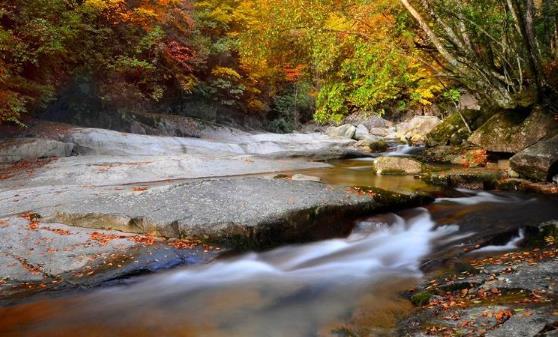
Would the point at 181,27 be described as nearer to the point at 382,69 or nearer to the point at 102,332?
the point at 382,69

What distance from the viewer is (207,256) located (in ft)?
19.8

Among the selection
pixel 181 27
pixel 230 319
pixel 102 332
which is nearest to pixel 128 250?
pixel 102 332

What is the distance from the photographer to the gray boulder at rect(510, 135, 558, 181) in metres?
9.27

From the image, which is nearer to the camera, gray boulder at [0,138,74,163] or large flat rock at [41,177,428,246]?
large flat rock at [41,177,428,246]

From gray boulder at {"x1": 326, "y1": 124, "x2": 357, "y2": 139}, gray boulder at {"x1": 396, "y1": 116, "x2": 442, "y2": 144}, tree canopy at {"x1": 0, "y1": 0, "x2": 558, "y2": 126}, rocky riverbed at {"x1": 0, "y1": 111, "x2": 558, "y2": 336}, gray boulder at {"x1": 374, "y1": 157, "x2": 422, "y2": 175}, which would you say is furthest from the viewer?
gray boulder at {"x1": 326, "y1": 124, "x2": 357, "y2": 139}

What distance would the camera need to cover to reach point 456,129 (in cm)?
1627

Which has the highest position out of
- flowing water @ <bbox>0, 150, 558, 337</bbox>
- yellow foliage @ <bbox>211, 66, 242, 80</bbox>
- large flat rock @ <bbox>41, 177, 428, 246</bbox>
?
yellow foliage @ <bbox>211, 66, 242, 80</bbox>

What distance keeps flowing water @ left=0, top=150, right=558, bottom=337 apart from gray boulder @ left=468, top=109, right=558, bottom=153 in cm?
318

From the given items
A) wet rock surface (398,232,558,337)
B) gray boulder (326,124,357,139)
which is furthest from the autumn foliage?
wet rock surface (398,232,558,337)

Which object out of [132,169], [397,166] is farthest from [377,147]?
[132,169]

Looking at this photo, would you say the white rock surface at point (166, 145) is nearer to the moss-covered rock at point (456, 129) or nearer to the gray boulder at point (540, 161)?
the moss-covered rock at point (456, 129)

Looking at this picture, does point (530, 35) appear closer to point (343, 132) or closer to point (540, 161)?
point (540, 161)

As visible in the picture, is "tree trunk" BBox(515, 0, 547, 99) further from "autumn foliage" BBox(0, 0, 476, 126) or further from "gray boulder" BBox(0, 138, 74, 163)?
"gray boulder" BBox(0, 138, 74, 163)

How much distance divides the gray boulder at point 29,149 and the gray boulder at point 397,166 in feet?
33.9
